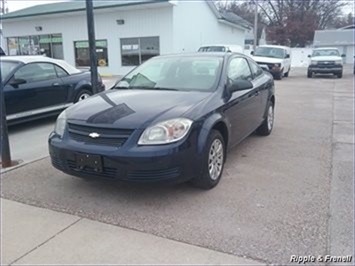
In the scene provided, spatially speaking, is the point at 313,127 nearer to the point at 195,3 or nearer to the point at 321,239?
the point at 321,239

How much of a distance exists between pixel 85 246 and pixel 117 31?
825 inches

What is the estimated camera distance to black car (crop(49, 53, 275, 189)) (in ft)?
12.3

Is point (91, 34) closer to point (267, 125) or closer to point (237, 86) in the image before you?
point (237, 86)

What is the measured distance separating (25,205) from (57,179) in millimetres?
746

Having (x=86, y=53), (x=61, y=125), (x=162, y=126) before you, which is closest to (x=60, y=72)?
(x=61, y=125)

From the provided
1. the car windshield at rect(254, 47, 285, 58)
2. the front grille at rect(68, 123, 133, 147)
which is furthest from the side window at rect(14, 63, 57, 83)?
the car windshield at rect(254, 47, 285, 58)

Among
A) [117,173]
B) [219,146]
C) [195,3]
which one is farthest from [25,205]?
[195,3]

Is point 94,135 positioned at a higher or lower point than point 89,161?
higher

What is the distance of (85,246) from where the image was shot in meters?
3.24

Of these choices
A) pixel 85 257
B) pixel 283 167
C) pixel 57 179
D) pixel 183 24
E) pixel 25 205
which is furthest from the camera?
pixel 183 24

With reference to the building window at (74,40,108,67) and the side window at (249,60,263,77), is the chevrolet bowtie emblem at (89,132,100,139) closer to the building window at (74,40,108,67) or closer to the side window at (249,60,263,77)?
the side window at (249,60,263,77)

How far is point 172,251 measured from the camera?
123 inches

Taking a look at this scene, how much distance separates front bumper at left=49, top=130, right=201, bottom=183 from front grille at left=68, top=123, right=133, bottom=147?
0.06m

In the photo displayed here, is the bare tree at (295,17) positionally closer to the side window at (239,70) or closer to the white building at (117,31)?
the white building at (117,31)
